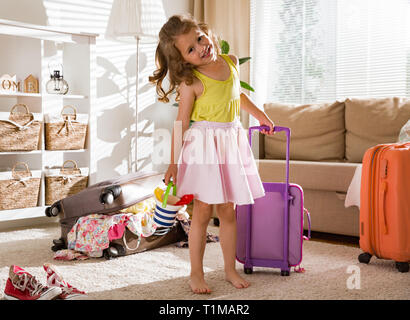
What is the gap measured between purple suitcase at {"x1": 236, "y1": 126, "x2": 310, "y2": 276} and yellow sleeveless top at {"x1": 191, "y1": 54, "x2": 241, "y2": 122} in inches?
8.6

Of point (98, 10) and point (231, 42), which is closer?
point (98, 10)

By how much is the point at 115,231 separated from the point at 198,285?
0.61 m

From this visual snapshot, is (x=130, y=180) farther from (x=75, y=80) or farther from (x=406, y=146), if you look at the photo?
(x=406, y=146)

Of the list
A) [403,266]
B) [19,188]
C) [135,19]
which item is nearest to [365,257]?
[403,266]

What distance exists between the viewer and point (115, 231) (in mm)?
2125

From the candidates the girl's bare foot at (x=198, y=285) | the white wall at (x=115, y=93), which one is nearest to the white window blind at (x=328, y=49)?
the white wall at (x=115, y=93)

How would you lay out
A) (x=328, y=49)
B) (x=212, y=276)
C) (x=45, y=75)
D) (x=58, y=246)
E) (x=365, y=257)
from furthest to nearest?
(x=328, y=49)
(x=45, y=75)
(x=58, y=246)
(x=365, y=257)
(x=212, y=276)

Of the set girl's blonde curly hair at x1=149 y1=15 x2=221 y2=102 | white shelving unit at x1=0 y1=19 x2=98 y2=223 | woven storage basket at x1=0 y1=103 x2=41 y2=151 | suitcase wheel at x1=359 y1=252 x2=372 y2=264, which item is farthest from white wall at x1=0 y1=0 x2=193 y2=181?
suitcase wheel at x1=359 y1=252 x2=372 y2=264

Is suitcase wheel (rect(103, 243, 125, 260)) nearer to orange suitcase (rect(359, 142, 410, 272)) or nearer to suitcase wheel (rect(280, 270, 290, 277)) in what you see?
suitcase wheel (rect(280, 270, 290, 277))

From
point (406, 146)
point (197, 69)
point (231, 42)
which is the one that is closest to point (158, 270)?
point (197, 69)

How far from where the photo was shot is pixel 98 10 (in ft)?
10.9

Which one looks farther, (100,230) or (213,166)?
(100,230)

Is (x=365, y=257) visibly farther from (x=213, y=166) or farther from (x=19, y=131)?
(x=19, y=131)

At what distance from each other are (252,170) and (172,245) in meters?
0.84
